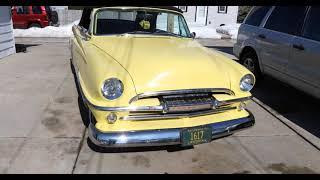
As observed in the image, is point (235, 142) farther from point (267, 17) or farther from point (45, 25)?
point (45, 25)

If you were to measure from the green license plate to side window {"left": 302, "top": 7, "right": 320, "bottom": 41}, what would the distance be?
2718 mm

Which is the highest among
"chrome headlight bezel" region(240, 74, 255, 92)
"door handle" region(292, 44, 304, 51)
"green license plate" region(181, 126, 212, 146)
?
"door handle" region(292, 44, 304, 51)

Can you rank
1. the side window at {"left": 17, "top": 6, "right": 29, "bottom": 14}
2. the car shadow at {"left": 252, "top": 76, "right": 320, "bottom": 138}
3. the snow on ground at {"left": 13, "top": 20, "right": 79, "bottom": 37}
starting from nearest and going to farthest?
the car shadow at {"left": 252, "top": 76, "right": 320, "bottom": 138}, the snow on ground at {"left": 13, "top": 20, "right": 79, "bottom": 37}, the side window at {"left": 17, "top": 6, "right": 29, "bottom": 14}

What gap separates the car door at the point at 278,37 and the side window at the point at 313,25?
19cm

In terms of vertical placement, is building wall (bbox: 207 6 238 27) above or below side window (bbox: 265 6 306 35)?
below

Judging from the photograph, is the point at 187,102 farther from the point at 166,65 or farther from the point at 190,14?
the point at 190,14

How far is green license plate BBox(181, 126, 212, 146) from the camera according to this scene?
3656 mm

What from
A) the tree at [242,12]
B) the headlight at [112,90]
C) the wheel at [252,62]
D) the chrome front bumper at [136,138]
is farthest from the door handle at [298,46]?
the tree at [242,12]

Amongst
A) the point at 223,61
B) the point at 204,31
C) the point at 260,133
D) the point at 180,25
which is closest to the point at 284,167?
the point at 260,133

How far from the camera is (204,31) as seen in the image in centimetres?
1861

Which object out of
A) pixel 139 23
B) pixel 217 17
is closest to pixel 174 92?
pixel 139 23

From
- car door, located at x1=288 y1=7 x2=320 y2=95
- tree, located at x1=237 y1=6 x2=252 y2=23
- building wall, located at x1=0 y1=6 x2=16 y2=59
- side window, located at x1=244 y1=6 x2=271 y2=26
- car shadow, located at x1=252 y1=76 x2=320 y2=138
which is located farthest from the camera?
tree, located at x1=237 y1=6 x2=252 y2=23

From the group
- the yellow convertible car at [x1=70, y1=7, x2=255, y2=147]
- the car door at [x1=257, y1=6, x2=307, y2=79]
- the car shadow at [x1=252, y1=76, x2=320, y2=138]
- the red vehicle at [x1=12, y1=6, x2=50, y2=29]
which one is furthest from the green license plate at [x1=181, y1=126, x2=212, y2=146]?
the red vehicle at [x1=12, y1=6, x2=50, y2=29]

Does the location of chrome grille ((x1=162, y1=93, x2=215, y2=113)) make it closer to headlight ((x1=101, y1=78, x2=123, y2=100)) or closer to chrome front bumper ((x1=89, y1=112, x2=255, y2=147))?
chrome front bumper ((x1=89, y1=112, x2=255, y2=147))
